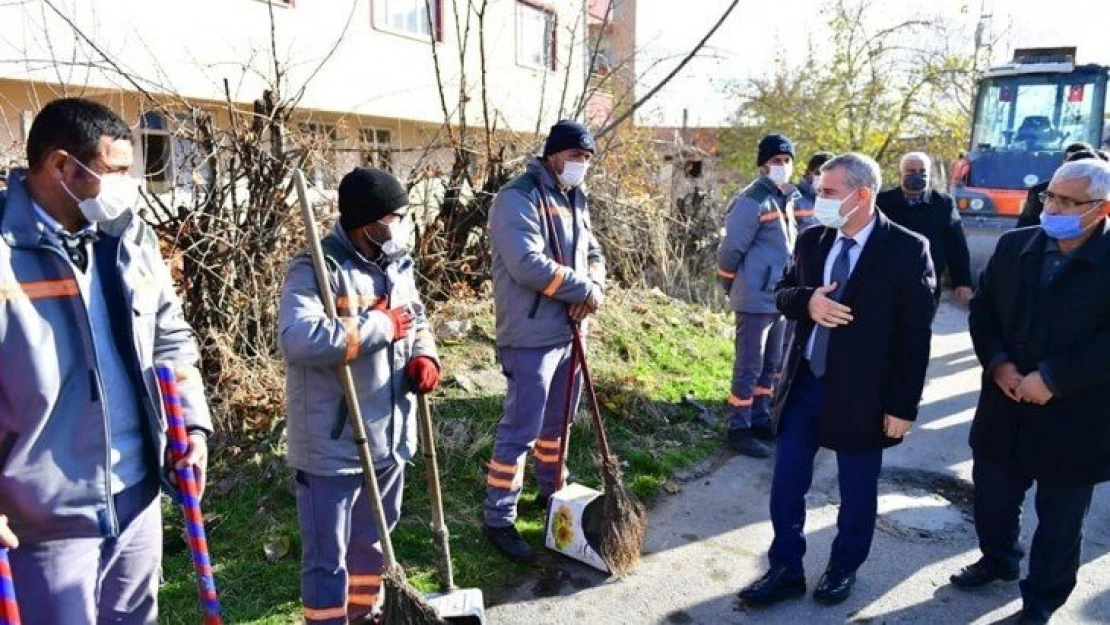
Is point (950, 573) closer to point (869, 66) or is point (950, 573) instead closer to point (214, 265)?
point (214, 265)

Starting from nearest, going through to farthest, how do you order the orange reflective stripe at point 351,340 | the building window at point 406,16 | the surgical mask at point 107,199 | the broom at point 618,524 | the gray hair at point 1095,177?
1. the surgical mask at point 107,199
2. the orange reflective stripe at point 351,340
3. the gray hair at point 1095,177
4. the broom at point 618,524
5. the building window at point 406,16

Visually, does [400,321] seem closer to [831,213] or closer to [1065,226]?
[831,213]

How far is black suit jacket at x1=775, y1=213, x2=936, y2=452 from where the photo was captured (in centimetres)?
328

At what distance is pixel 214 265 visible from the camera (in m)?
4.84

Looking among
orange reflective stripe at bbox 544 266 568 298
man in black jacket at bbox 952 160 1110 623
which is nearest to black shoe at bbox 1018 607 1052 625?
man in black jacket at bbox 952 160 1110 623

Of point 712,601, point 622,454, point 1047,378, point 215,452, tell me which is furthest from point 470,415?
point 1047,378

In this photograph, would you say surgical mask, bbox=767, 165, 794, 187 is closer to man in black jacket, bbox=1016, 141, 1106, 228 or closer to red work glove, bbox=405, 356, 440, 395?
man in black jacket, bbox=1016, 141, 1106, 228

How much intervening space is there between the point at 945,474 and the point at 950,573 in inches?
56.3

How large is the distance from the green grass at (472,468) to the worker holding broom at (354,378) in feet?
2.30

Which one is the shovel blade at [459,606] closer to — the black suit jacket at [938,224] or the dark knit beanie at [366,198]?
the dark knit beanie at [366,198]

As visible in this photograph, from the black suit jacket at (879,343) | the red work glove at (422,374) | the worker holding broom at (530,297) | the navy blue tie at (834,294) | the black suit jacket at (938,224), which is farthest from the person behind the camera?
the black suit jacket at (938,224)

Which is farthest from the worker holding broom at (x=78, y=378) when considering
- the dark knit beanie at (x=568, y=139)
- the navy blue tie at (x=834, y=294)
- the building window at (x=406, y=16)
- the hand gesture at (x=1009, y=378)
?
the building window at (x=406, y=16)

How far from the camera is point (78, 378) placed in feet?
6.80

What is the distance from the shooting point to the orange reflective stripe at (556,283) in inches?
149
